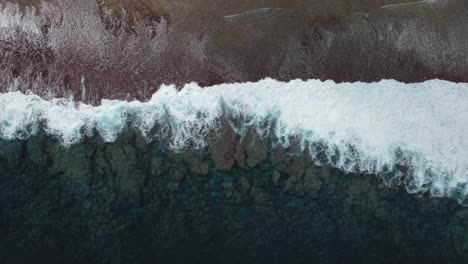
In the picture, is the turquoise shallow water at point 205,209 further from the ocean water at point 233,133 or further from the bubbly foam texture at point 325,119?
the bubbly foam texture at point 325,119

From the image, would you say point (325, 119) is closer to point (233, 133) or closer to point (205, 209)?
point (233, 133)

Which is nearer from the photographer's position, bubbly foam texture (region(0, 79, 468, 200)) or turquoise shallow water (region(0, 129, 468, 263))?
turquoise shallow water (region(0, 129, 468, 263))

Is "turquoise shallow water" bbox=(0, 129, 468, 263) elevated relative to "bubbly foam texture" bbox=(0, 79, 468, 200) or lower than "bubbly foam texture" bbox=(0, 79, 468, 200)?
lower

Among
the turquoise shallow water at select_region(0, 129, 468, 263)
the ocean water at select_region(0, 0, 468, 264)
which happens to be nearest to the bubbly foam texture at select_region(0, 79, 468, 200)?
the ocean water at select_region(0, 0, 468, 264)

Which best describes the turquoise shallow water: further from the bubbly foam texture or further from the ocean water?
the bubbly foam texture

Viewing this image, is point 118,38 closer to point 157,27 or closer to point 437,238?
point 157,27

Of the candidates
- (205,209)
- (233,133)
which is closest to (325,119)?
(233,133)
